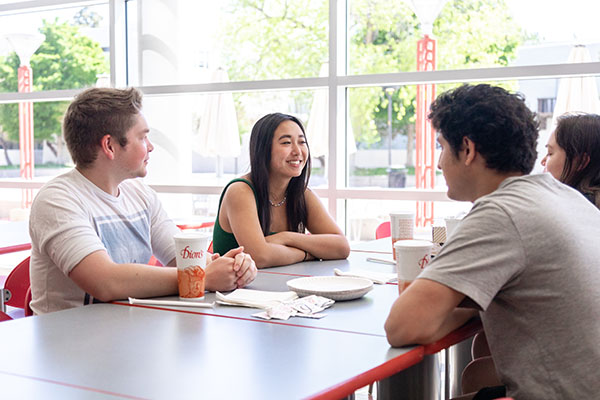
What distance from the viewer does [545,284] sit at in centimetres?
141

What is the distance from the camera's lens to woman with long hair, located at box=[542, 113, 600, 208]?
249 centimetres

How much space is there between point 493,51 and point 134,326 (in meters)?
3.49

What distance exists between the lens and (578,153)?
252 cm

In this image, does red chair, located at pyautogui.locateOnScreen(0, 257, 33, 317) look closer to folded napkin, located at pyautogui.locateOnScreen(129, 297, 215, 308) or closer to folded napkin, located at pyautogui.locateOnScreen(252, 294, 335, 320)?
folded napkin, located at pyautogui.locateOnScreen(129, 297, 215, 308)

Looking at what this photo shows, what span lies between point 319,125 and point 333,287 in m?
2.98

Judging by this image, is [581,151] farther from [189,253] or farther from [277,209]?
[189,253]

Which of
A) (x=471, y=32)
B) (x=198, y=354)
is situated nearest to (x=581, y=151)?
(x=198, y=354)

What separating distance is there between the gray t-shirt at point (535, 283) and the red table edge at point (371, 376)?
0.17 m

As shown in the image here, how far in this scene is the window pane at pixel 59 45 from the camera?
5.70 meters

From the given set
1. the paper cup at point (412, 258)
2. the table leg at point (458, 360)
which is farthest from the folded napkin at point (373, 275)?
the table leg at point (458, 360)

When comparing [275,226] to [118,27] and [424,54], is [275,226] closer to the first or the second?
[424,54]

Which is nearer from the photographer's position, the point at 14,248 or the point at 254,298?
the point at 254,298

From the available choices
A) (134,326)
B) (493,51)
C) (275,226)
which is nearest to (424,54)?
(493,51)

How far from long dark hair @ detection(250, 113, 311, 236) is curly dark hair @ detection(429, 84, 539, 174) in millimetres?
1366
